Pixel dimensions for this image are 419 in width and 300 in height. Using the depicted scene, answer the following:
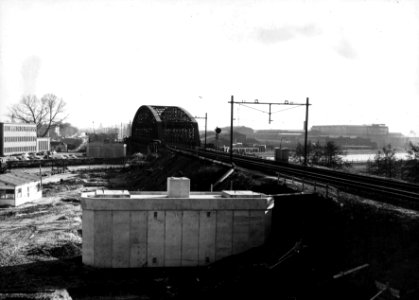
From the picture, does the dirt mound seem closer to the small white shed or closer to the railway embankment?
the railway embankment

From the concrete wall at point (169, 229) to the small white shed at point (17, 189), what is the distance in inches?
912

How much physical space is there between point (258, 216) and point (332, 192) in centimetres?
510

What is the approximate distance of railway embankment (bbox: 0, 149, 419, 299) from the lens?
1830cm

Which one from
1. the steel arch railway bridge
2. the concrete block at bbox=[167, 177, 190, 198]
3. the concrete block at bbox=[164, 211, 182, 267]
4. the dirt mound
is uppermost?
the steel arch railway bridge

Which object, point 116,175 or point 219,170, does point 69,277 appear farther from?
point 116,175

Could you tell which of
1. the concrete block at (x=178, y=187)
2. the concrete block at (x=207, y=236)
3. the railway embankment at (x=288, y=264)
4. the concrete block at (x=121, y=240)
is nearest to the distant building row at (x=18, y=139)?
the railway embankment at (x=288, y=264)

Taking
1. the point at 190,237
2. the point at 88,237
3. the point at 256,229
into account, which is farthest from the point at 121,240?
the point at 256,229

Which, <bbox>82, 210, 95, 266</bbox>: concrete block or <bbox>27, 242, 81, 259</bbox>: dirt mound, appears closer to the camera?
<bbox>82, 210, 95, 266</bbox>: concrete block

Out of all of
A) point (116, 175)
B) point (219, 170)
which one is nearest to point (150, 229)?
point (219, 170)

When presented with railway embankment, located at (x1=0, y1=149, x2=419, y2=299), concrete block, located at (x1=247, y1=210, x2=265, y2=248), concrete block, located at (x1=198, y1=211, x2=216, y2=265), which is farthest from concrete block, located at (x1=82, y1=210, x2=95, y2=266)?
concrete block, located at (x1=247, y1=210, x2=265, y2=248)

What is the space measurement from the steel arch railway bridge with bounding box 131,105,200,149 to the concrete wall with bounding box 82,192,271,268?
249 ft

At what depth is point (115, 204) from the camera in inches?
971

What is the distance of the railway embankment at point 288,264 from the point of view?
18297mm

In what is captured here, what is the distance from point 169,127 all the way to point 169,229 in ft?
280
